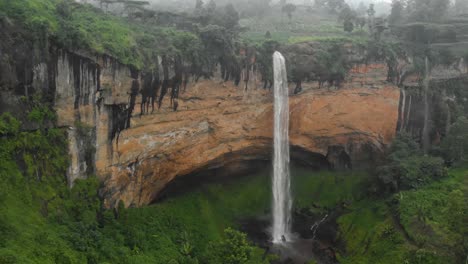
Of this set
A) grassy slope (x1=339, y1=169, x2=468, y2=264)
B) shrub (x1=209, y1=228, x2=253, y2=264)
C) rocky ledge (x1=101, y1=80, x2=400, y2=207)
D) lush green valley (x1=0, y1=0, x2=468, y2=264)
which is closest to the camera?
lush green valley (x1=0, y1=0, x2=468, y2=264)

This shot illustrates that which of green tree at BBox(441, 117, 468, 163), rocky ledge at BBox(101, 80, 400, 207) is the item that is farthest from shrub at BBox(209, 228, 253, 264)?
green tree at BBox(441, 117, 468, 163)

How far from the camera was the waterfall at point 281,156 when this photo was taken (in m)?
20.7

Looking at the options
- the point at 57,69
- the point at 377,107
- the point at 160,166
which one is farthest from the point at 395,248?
the point at 57,69

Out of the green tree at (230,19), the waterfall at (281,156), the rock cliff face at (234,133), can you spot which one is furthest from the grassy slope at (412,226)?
the green tree at (230,19)

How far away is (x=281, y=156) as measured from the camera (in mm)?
21656

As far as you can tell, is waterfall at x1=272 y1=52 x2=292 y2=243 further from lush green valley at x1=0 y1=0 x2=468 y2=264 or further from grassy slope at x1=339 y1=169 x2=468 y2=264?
grassy slope at x1=339 y1=169 x2=468 y2=264

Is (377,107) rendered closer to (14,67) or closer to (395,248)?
(395,248)

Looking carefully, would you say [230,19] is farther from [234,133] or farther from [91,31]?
[91,31]

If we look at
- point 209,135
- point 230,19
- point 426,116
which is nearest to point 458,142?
point 426,116

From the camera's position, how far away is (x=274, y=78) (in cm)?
2061

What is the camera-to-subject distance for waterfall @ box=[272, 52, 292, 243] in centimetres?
Result: 2066

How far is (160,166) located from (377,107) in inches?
482

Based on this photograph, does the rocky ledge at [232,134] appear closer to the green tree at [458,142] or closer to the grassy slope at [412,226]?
the green tree at [458,142]

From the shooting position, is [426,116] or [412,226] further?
[426,116]
